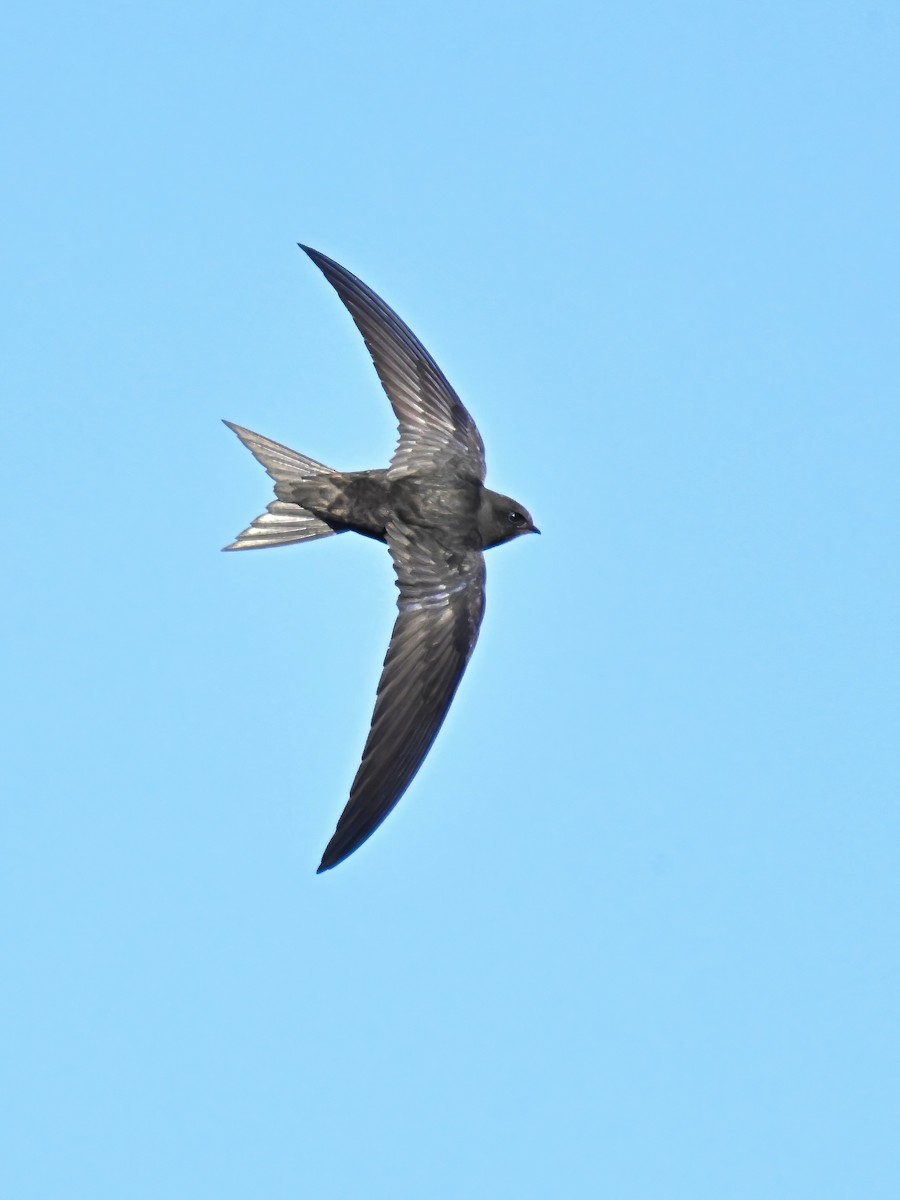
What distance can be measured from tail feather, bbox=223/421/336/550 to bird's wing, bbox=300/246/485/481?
1.91 ft

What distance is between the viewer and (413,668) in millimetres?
10375

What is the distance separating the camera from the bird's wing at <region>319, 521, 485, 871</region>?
376 inches

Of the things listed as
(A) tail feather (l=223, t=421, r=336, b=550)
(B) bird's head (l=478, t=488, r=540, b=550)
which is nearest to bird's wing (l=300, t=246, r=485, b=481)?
(B) bird's head (l=478, t=488, r=540, b=550)

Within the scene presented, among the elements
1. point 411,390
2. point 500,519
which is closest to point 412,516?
point 500,519

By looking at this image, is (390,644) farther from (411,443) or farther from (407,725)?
(411,443)

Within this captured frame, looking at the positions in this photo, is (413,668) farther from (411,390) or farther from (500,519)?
(411,390)

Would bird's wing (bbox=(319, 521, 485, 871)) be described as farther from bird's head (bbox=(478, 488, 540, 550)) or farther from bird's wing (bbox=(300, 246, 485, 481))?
bird's wing (bbox=(300, 246, 485, 481))

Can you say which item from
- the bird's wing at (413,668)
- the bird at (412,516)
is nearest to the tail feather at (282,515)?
the bird at (412,516)

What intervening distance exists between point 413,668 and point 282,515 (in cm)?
140

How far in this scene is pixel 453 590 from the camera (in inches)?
425

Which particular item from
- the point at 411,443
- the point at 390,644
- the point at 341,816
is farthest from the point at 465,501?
the point at 341,816

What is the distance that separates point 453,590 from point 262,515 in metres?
1.32

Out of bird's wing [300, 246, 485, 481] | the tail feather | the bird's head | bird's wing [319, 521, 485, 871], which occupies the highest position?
bird's wing [300, 246, 485, 481]

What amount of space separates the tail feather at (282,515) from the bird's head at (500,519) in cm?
103
